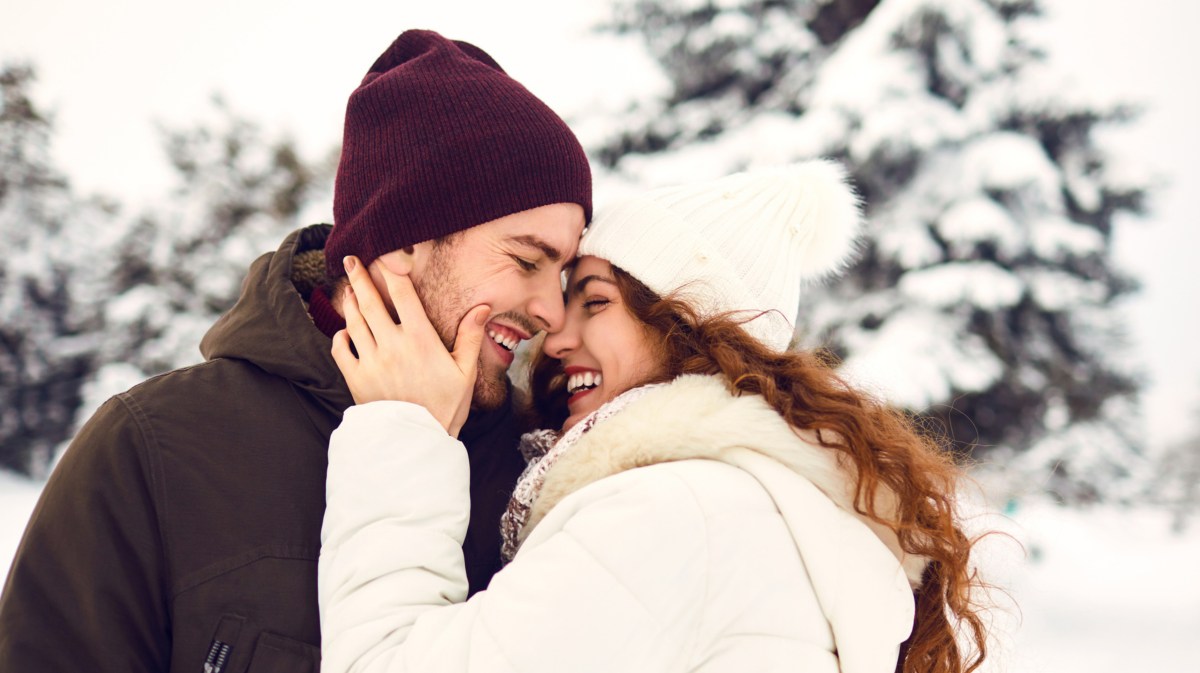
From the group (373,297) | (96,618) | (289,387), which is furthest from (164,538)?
(373,297)

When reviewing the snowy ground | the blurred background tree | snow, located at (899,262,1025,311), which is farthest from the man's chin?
the blurred background tree

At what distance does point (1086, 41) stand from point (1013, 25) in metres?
0.89

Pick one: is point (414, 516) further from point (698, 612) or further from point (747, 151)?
point (747, 151)

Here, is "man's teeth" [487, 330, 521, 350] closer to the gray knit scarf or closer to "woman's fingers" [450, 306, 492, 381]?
"woman's fingers" [450, 306, 492, 381]

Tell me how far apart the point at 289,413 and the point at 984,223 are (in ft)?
18.8

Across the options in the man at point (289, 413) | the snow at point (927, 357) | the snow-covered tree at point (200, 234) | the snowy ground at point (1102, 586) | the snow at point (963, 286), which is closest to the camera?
the man at point (289, 413)

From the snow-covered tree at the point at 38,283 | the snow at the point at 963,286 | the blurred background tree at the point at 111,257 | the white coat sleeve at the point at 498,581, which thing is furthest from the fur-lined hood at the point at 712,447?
the snow-covered tree at the point at 38,283

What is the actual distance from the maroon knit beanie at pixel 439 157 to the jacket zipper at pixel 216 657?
0.90m

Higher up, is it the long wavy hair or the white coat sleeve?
the white coat sleeve

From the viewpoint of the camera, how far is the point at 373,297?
6.15ft

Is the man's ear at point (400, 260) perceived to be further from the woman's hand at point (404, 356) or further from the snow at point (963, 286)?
the snow at point (963, 286)

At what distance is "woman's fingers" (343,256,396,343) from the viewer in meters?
1.80

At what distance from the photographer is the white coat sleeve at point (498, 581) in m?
1.24

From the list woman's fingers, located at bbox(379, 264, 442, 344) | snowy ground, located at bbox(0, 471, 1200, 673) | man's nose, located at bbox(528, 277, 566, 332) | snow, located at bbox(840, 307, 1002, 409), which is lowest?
snowy ground, located at bbox(0, 471, 1200, 673)
